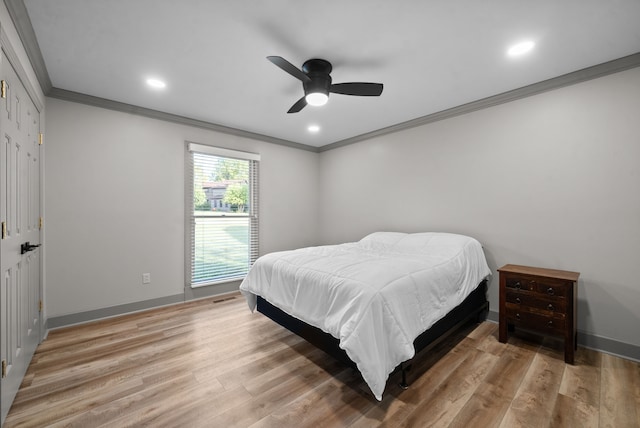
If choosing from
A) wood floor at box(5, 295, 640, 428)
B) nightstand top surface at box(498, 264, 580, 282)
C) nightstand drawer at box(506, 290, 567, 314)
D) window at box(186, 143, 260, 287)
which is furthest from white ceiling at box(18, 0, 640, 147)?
wood floor at box(5, 295, 640, 428)

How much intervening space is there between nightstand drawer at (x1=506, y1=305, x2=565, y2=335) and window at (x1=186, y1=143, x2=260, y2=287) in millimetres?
3455

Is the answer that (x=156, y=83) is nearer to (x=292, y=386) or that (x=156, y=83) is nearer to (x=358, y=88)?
(x=358, y=88)

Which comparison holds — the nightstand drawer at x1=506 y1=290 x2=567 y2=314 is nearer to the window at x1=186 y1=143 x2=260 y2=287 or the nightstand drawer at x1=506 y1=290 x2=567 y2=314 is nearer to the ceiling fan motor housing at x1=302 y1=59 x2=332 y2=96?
the ceiling fan motor housing at x1=302 y1=59 x2=332 y2=96

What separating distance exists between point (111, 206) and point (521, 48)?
14.4ft

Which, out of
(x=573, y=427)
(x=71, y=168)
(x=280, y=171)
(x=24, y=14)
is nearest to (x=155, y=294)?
(x=71, y=168)

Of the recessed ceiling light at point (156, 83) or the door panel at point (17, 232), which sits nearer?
the door panel at point (17, 232)

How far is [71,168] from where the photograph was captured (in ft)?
9.62

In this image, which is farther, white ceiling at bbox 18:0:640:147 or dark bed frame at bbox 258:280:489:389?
dark bed frame at bbox 258:280:489:389

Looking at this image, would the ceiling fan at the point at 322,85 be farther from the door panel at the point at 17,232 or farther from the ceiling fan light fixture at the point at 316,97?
the door panel at the point at 17,232

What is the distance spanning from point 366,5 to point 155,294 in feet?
12.5

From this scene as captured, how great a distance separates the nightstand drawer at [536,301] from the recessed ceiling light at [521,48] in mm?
2084

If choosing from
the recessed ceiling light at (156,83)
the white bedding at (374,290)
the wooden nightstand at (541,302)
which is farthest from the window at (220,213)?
the wooden nightstand at (541,302)

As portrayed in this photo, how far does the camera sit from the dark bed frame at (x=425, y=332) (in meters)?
2.02

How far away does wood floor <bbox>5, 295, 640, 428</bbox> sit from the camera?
1.63 metres
